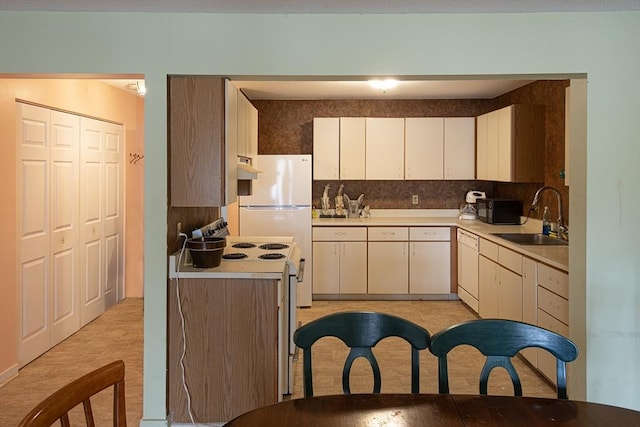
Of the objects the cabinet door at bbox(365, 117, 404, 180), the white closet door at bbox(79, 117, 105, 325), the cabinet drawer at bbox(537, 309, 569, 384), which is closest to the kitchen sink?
the cabinet drawer at bbox(537, 309, 569, 384)

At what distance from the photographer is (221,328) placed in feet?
10.0

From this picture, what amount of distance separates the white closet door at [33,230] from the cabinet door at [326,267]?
270cm

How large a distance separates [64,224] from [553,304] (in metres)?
3.92

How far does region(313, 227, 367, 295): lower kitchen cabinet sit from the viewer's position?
236 inches

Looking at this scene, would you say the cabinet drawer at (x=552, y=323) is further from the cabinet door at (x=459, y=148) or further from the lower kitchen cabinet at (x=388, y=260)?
the cabinet door at (x=459, y=148)

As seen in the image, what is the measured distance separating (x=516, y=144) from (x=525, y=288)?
1713mm

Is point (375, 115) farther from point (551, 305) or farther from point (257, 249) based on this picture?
point (551, 305)

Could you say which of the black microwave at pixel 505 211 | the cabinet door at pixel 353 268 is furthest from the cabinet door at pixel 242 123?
the black microwave at pixel 505 211

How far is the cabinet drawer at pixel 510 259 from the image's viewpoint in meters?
4.11

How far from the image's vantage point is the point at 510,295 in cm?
432

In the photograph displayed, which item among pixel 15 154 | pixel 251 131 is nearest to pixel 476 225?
pixel 251 131

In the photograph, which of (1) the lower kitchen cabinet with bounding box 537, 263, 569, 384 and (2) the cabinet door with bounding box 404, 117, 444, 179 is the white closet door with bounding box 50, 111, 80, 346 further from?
(1) the lower kitchen cabinet with bounding box 537, 263, 569, 384

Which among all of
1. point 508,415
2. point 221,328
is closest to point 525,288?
point 221,328

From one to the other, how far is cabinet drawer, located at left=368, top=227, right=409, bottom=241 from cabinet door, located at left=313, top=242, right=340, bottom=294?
0.41m
